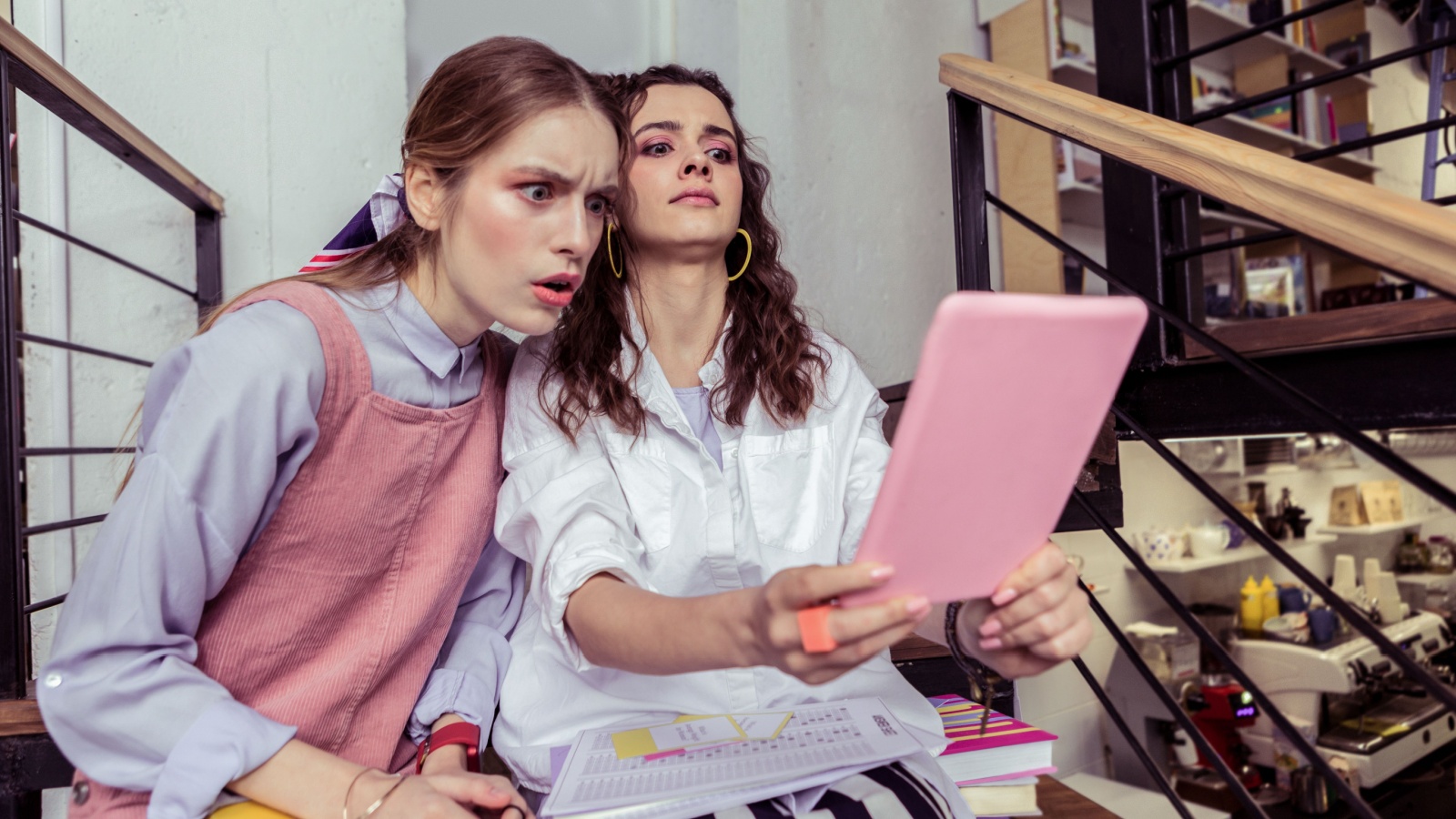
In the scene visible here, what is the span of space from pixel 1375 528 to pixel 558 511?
4.63 m

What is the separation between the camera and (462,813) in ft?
2.86

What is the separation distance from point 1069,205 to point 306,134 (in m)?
2.80

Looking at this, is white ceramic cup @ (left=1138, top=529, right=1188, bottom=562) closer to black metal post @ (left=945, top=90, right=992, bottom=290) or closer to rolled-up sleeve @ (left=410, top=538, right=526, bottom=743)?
black metal post @ (left=945, top=90, right=992, bottom=290)

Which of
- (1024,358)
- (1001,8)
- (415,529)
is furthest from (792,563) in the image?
(1001,8)

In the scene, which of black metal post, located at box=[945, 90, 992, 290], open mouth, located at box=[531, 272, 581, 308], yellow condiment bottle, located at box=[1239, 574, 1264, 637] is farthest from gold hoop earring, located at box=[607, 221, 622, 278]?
yellow condiment bottle, located at box=[1239, 574, 1264, 637]

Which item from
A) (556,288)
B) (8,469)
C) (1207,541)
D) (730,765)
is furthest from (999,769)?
(1207,541)

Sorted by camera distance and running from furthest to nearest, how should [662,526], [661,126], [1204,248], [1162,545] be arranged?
[1162,545], [1204,248], [661,126], [662,526]

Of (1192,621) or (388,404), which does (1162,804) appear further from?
(388,404)

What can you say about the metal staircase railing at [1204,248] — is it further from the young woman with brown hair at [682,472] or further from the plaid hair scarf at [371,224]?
the plaid hair scarf at [371,224]

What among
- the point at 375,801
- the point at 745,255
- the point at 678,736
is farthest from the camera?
Answer: the point at 745,255

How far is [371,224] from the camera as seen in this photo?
121 cm

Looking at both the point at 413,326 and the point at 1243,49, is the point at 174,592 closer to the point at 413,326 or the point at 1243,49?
the point at 413,326

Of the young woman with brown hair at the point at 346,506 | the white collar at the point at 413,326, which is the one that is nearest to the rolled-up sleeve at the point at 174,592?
the young woman with brown hair at the point at 346,506

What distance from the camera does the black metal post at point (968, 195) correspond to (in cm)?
148
